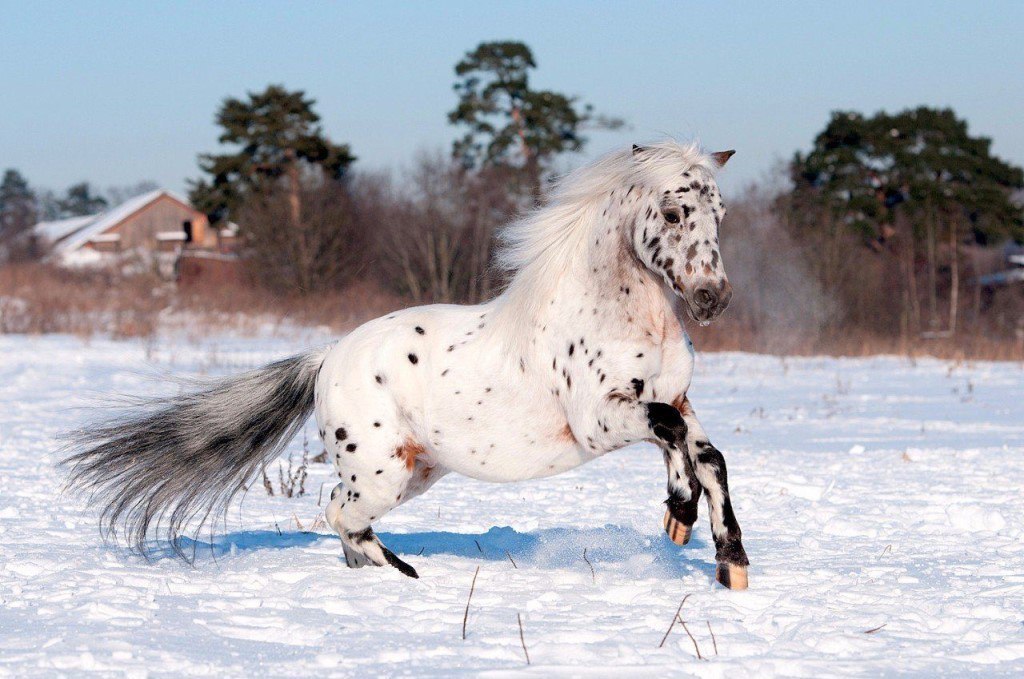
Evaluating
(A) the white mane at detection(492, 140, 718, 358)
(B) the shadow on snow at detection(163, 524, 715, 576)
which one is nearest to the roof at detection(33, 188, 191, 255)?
(B) the shadow on snow at detection(163, 524, 715, 576)

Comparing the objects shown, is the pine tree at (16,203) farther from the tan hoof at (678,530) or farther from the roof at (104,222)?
the tan hoof at (678,530)

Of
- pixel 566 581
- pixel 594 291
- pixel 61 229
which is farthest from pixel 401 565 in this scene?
pixel 61 229

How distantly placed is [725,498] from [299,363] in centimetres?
220

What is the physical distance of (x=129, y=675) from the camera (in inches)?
123

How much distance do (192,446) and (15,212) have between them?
96749mm

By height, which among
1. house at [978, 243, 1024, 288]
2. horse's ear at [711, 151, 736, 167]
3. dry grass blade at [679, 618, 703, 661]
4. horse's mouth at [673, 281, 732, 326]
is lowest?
dry grass blade at [679, 618, 703, 661]

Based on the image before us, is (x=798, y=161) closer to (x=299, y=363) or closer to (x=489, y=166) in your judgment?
(x=489, y=166)

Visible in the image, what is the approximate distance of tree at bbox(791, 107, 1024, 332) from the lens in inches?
1682

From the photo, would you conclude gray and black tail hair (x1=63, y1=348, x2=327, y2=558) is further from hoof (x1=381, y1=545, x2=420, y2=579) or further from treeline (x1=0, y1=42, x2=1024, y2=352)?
treeline (x1=0, y1=42, x2=1024, y2=352)

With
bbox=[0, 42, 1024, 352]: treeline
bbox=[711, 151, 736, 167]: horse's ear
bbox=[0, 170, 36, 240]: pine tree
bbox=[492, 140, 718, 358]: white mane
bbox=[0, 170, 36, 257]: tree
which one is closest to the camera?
bbox=[492, 140, 718, 358]: white mane

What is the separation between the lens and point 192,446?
5.27m

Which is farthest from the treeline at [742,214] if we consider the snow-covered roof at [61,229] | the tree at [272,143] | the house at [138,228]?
the snow-covered roof at [61,229]

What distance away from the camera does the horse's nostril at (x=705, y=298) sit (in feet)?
13.0

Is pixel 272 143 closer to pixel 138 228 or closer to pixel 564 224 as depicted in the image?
pixel 138 228
